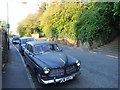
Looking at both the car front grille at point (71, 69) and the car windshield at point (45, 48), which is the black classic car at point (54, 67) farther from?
the car windshield at point (45, 48)

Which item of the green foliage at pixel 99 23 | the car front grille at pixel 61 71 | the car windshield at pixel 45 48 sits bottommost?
the car front grille at pixel 61 71

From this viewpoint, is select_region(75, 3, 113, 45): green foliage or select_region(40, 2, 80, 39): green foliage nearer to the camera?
select_region(75, 3, 113, 45): green foliage

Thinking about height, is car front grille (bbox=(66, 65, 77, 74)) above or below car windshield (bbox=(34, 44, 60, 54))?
below

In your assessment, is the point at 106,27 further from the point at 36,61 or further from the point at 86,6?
the point at 36,61

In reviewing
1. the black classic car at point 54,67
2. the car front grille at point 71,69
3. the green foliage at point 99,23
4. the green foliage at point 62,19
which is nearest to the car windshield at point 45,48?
the black classic car at point 54,67

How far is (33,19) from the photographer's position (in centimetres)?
6391

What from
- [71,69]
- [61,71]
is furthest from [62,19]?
[61,71]

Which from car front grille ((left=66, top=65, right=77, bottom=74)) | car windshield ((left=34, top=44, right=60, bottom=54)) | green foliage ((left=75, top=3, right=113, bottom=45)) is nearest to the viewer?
car front grille ((left=66, top=65, right=77, bottom=74))

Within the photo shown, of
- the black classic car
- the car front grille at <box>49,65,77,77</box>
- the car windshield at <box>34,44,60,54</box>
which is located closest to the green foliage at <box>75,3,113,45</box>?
the car windshield at <box>34,44,60,54</box>

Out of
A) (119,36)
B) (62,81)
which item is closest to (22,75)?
(62,81)

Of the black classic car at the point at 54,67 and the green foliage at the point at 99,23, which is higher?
the green foliage at the point at 99,23

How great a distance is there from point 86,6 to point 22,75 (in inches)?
804

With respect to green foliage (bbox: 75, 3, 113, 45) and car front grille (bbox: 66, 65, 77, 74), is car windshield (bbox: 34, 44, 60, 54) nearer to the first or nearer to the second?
car front grille (bbox: 66, 65, 77, 74)

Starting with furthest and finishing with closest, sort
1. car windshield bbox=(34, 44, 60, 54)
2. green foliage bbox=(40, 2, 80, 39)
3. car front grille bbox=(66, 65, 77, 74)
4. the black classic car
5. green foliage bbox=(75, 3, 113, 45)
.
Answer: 1. green foliage bbox=(40, 2, 80, 39)
2. green foliage bbox=(75, 3, 113, 45)
3. car windshield bbox=(34, 44, 60, 54)
4. car front grille bbox=(66, 65, 77, 74)
5. the black classic car
